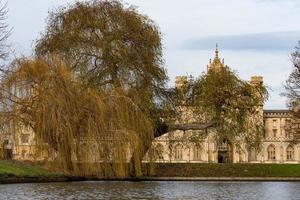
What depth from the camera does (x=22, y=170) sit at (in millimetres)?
38406

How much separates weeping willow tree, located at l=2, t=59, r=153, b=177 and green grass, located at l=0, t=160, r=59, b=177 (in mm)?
3870

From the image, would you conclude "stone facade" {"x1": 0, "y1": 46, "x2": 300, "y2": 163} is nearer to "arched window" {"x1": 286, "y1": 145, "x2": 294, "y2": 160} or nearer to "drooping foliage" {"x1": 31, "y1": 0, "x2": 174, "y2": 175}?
"arched window" {"x1": 286, "y1": 145, "x2": 294, "y2": 160}

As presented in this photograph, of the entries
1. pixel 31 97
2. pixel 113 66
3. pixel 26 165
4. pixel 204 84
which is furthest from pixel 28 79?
pixel 204 84

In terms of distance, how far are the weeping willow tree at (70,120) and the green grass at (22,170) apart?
12.7 ft

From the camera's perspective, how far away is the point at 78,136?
3375 centimetres

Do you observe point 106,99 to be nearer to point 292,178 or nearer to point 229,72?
point 229,72

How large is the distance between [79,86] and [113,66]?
11692 mm

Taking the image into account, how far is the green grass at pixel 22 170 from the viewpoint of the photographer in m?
37.2

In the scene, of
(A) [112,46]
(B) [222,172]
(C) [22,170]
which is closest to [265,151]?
(B) [222,172]

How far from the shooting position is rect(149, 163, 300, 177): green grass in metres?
56.0

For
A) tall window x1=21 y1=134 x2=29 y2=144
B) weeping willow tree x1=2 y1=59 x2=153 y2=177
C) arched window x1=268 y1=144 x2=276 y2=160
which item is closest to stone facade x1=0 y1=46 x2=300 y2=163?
arched window x1=268 y1=144 x2=276 y2=160

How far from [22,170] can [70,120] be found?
6.37m

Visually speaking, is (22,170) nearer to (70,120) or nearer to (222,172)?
(70,120)

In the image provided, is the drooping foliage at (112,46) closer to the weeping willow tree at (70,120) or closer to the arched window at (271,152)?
the weeping willow tree at (70,120)
